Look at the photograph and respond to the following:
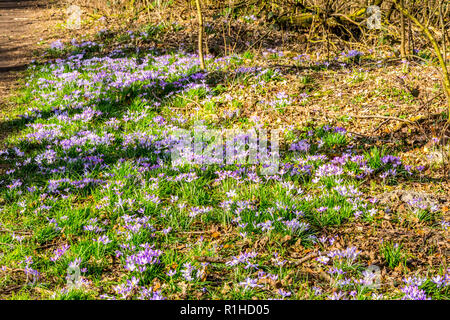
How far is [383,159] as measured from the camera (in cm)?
441

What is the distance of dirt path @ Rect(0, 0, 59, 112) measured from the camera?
9875 mm

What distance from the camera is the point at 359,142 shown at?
4.99m

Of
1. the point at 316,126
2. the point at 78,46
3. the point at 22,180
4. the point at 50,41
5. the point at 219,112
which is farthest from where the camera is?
the point at 50,41

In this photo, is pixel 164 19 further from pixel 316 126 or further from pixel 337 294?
pixel 337 294

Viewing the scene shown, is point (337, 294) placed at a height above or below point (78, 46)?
below

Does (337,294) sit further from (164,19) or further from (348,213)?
(164,19)

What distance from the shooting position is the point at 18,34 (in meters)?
14.3

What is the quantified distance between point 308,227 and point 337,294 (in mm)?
836

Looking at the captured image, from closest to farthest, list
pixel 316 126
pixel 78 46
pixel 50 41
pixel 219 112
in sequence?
pixel 316 126, pixel 219 112, pixel 78 46, pixel 50 41

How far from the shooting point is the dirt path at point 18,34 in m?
9.88

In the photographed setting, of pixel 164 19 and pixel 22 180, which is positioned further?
pixel 164 19

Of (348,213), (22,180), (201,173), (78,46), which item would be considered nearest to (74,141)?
(22,180)

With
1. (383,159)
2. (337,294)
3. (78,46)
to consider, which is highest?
(78,46)

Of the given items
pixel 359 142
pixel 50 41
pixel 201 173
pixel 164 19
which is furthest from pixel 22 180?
pixel 50 41
